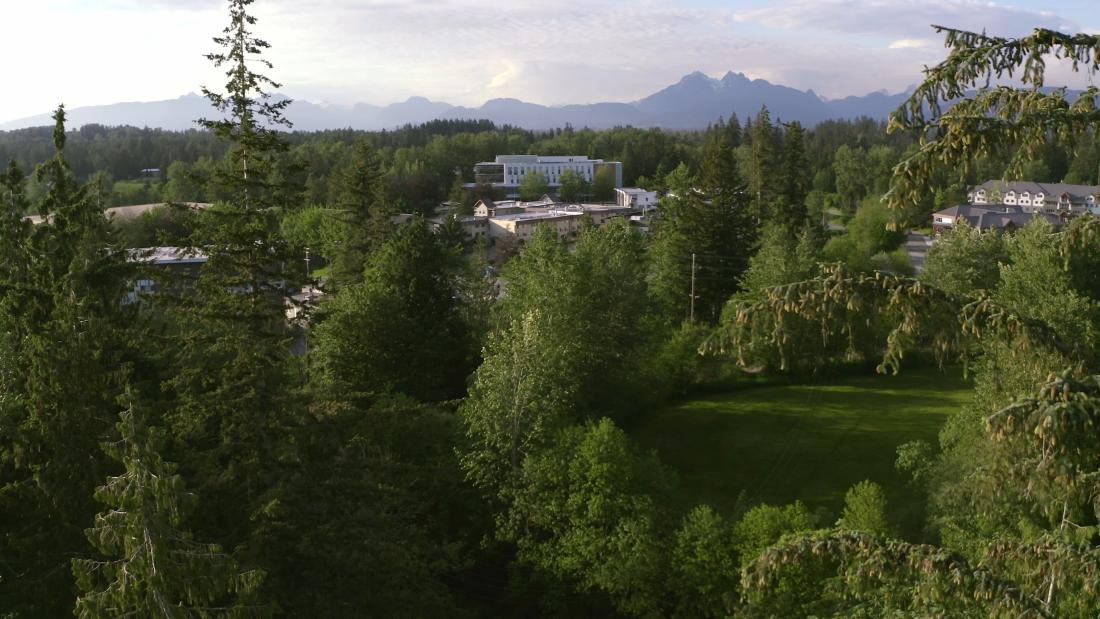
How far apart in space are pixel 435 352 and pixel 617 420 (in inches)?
202

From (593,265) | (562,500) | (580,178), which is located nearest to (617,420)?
(593,265)

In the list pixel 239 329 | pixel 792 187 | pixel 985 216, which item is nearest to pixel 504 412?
pixel 239 329

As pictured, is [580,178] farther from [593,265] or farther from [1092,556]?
[1092,556]

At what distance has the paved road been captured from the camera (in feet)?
169

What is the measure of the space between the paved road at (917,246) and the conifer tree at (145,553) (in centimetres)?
4796

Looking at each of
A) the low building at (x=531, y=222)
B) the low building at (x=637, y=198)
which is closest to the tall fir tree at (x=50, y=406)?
the low building at (x=531, y=222)

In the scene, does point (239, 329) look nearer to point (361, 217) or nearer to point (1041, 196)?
point (361, 217)

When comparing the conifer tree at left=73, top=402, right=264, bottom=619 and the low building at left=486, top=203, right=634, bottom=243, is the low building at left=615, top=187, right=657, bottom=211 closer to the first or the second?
Answer: the low building at left=486, top=203, right=634, bottom=243

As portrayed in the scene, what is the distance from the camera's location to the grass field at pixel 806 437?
20.8 metres

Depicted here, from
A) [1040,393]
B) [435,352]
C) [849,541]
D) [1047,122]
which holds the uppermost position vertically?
[1047,122]

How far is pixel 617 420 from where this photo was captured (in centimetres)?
2280

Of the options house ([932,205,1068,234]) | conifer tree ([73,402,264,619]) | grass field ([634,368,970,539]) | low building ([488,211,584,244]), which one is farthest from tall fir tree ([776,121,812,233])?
conifer tree ([73,402,264,619])

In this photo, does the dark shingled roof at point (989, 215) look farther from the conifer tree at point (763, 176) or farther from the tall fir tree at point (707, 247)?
the tall fir tree at point (707, 247)

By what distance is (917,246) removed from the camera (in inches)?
2317
